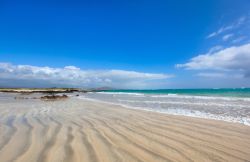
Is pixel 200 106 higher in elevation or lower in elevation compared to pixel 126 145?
higher

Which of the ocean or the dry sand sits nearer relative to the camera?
the dry sand

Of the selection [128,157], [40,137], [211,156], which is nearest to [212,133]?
[211,156]

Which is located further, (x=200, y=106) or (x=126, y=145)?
(x=200, y=106)

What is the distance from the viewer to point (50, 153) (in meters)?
3.33

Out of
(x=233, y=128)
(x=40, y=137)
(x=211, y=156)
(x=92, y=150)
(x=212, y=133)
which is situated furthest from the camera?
(x=233, y=128)

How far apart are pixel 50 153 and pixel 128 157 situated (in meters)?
1.40

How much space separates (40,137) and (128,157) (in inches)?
97.0

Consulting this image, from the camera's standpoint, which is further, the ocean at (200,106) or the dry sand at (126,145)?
the ocean at (200,106)

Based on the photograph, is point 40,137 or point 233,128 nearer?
point 40,137

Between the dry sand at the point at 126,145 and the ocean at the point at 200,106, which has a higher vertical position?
the ocean at the point at 200,106

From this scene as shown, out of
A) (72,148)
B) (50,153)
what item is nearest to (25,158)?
(50,153)

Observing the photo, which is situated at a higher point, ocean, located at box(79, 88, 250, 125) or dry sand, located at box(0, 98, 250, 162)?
ocean, located at box(79, 88, 250, 125)

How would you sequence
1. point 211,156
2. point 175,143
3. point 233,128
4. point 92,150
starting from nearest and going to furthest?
point 211,156 → point 92,150 → point 175,143 → point 233,128

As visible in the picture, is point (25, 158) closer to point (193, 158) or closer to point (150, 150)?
point (150, 150)
